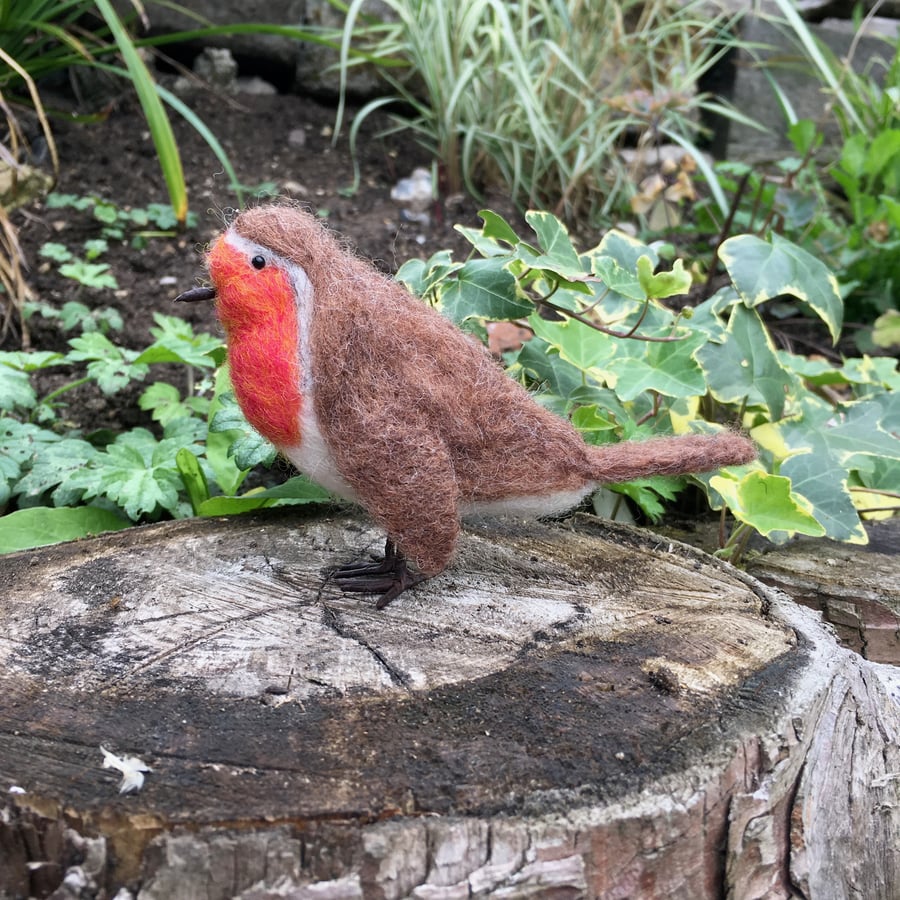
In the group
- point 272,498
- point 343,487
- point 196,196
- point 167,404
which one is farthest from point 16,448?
point 196,196

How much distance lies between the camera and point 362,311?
45.1 inches

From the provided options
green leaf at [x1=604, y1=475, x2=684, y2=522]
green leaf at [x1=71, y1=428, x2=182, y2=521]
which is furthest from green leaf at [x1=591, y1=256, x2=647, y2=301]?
green leaf at [x1=71, y1=428, x2=182, y2=521]

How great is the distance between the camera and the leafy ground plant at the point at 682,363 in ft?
4.89

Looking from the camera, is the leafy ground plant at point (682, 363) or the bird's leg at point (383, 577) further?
the leafy ground plant at point (682, 363)

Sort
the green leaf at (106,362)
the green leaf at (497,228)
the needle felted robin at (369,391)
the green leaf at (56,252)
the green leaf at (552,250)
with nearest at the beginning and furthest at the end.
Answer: the needle felted robin at (369,391) < the green leaf at (552,250) < the green leaf at (497,228) < the green leaf at (106,362) < the green leaf at (56,252)

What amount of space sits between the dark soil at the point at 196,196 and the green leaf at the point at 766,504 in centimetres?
147

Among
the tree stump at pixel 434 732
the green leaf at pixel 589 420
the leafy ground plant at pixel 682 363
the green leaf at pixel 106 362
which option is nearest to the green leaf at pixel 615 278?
the leafy ground plant at pixel 682 363

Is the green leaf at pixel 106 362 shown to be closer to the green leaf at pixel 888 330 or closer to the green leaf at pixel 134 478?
the green leaf at pixel 134 478

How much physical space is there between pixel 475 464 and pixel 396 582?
8.2 inches

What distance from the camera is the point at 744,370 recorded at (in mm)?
1700

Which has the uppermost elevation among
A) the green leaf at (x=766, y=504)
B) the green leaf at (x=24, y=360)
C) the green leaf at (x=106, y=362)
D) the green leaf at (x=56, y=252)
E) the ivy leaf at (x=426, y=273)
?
the ivy leaf at (x=426, y=273)

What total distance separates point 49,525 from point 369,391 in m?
0.78

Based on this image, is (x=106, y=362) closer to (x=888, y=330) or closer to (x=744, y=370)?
(x=744, y=370)

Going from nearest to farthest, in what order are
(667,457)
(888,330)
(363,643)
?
(363,643), (667,457), (888,330)
